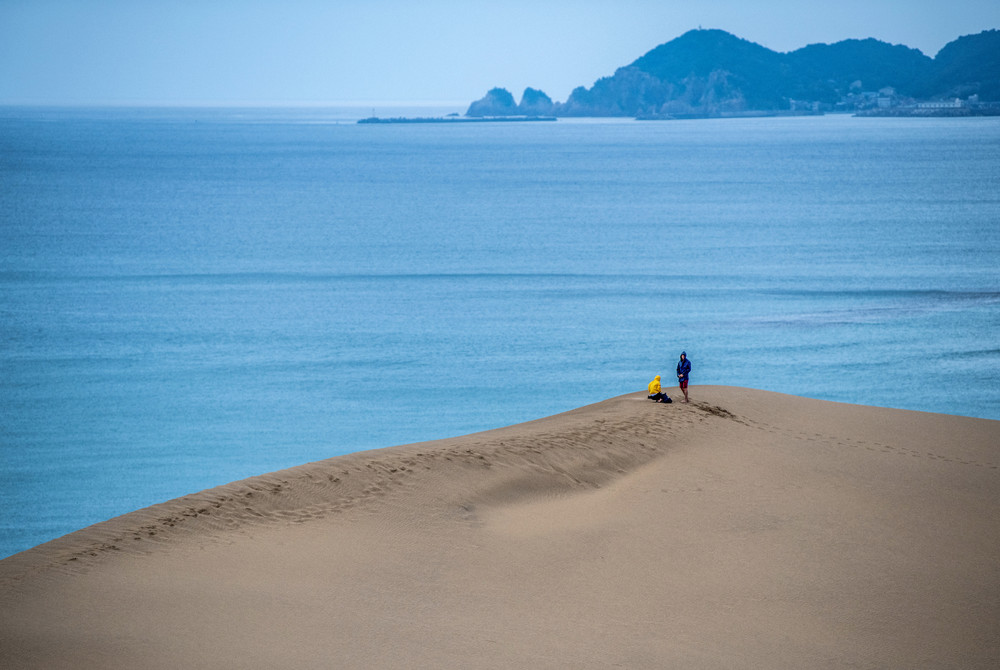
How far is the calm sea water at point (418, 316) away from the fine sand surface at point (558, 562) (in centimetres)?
713

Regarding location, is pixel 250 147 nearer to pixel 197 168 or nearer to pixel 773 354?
pixel 197 168

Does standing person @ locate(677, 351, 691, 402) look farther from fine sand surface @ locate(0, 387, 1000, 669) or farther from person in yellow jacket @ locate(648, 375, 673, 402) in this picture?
fine sand surface @ locate(0, 387, 1000, 669)

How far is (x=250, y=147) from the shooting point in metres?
174

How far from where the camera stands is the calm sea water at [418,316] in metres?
23.1

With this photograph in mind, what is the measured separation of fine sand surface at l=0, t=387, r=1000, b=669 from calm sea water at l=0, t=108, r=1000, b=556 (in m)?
7.13

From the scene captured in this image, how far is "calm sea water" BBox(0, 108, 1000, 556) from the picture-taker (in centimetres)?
2311

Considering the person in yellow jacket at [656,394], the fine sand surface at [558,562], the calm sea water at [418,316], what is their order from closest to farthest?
the fine sand surface at [558,562]
the person in yellow jacket at [656,394]
the calm sea water at [418,316]

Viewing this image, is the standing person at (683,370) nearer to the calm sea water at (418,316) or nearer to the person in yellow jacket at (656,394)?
the person in yellow jacket at (656,394)

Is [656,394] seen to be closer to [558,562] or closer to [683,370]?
[683,370]

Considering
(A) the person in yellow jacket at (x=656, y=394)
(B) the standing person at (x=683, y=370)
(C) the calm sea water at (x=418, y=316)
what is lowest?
(C) the calm sea water at (x=418, y=316)

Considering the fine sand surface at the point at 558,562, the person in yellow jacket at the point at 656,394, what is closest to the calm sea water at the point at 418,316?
the person in yellow jacket at the point at 656,394

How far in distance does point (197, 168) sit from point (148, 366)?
91.6 m

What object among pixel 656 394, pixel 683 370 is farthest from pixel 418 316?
pixel 683 370

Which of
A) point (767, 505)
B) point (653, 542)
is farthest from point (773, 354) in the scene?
point (653, 542)
